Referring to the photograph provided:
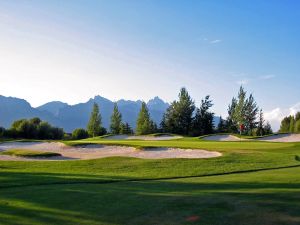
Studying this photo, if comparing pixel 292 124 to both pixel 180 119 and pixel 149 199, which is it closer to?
pixel 180 119

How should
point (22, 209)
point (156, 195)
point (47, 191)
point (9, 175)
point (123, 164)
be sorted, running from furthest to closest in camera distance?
point (123, 164), point (9, 175), point (47, 191), point (156, 195), point (22, 209)

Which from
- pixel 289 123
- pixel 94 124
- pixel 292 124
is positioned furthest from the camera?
pixel 289 123

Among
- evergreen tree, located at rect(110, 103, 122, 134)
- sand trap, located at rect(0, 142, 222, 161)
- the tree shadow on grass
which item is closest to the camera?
the tree shadow on grass

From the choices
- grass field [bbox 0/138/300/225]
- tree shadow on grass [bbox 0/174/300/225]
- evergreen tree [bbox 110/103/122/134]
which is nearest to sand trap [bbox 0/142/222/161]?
grass field [bbox 0/138/300/225]

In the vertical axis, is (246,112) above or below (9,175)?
above

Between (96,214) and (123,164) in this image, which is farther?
(123,164)

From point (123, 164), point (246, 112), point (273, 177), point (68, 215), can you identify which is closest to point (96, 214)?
point (68, 215)

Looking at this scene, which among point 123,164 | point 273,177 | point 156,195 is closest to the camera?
point 156,195

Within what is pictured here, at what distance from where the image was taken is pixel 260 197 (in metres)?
9.56

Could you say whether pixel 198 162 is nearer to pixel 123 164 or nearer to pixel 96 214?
pixel 123 164

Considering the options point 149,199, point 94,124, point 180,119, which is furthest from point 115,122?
point 149,199

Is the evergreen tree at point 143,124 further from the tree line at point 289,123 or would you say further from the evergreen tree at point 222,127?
the tree line at point 289,123

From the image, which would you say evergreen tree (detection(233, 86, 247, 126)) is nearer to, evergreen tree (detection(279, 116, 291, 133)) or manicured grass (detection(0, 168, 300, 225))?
evergreen tree (detection(279, 116, 291, 133))

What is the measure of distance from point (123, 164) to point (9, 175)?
5.94 meters
